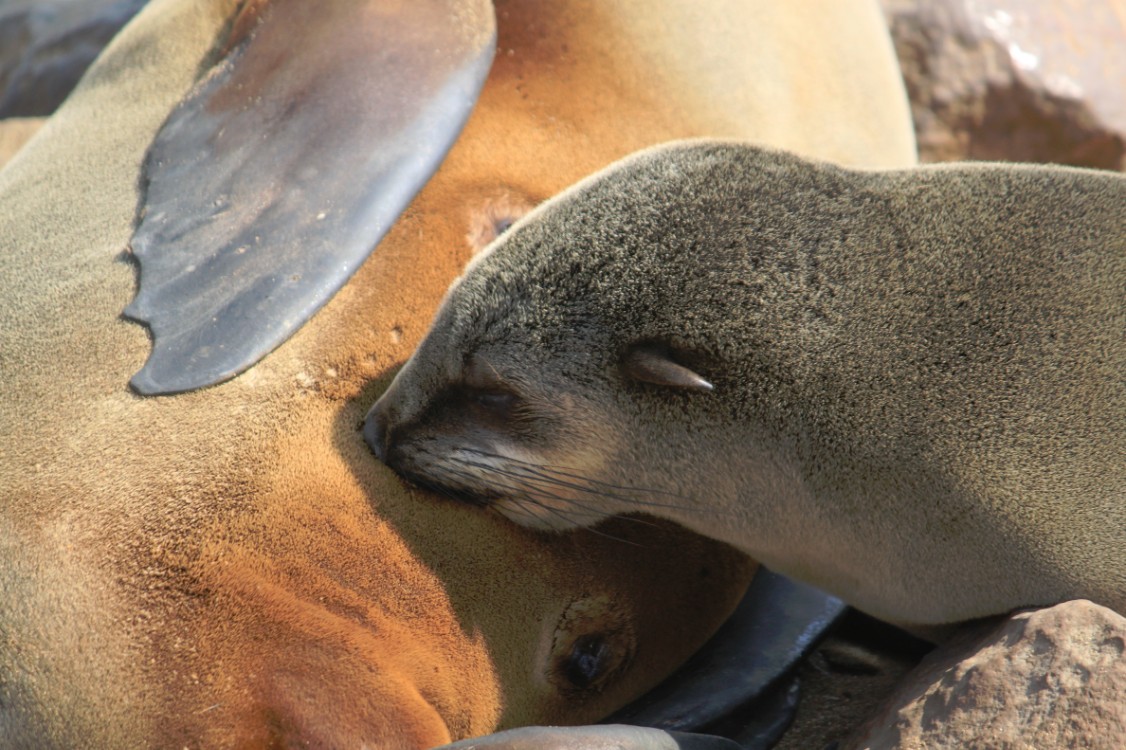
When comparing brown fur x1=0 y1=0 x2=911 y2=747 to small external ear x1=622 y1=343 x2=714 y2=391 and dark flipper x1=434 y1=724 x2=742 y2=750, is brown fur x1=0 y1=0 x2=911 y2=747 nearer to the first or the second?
dark flipper x1=434 y1=724 x2=742 y2=750

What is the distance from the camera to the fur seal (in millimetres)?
2670

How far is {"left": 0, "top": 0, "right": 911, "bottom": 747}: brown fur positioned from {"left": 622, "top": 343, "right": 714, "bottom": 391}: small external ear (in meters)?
0.46

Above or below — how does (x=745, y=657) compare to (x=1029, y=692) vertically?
below

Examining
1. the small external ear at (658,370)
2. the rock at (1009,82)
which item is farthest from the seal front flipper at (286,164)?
the rock at (1009,82)

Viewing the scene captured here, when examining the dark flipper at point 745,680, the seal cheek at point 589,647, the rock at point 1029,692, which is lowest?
the dark flipper at point 745,680

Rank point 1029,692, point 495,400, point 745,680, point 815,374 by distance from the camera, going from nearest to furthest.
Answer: point 1029,692
point 815,374
point 495,400
point 745,680

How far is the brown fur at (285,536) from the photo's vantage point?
2492mm

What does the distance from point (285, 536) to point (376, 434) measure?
34 centimetres

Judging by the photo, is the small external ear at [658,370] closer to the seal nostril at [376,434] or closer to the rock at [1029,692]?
the seal nostril at [376,434]

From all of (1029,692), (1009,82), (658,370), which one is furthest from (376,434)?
(1009,82)

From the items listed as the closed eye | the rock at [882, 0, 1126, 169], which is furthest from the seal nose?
the rock at [882, 0, 1126, 169]

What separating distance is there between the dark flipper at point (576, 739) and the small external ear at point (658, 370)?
76 centimetres

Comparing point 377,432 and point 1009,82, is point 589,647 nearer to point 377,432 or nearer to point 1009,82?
point 377,432

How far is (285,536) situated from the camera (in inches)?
103
